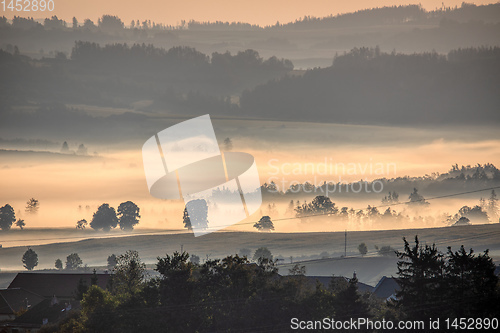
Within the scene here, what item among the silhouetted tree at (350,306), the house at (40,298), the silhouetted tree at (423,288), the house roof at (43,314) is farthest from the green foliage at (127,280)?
the silhouetted tree at (423,288)

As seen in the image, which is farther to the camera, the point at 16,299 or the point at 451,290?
the point at 16,299

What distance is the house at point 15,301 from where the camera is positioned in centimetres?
13700

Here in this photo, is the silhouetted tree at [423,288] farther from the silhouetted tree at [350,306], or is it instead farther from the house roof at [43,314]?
the house roof at [43,314]

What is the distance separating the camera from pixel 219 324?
9469 centimetres

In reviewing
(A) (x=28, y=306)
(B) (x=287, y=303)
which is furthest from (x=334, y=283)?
(A) (x=28, y=306)

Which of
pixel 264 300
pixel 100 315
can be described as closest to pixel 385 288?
pixel 264 300

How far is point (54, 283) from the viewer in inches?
6378

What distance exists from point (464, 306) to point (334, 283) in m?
24.6

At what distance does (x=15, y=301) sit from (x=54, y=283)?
14.0m

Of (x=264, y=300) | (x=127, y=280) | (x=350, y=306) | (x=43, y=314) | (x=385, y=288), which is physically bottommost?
(x=43, y=314)

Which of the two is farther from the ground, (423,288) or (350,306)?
(423,288)

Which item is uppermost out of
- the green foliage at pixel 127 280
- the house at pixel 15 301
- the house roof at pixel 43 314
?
the green foliage at pixel 127 280

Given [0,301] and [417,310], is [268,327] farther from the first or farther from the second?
[0,301]

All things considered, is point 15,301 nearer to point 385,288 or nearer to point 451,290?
point 385,288
